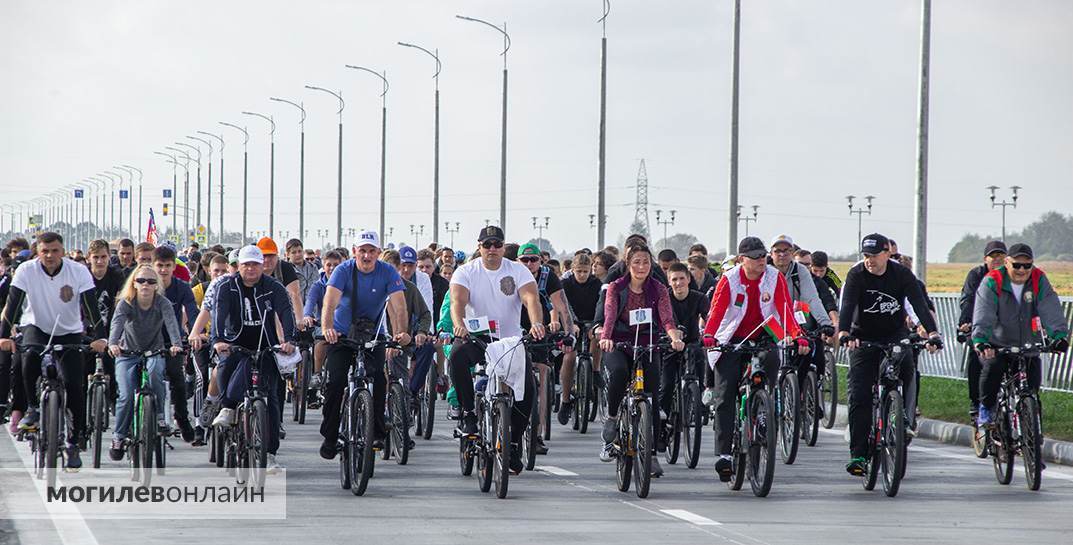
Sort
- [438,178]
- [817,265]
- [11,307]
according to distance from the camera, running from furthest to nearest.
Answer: [438,178]
[817,265]
[11,307]

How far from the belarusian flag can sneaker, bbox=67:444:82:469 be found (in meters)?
5.13

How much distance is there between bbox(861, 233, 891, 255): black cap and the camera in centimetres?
1199

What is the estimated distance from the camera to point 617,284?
12.7 m

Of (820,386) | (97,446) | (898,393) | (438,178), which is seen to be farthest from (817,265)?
(438,178)

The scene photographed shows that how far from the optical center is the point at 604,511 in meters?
10.9

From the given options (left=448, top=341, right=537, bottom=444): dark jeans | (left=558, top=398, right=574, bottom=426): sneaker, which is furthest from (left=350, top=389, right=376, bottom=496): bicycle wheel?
(left=558, top=398, right=574, bottom=426): sneaker

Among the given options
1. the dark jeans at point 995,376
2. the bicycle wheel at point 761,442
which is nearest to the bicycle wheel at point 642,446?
the bicycle wheel at point 761,442

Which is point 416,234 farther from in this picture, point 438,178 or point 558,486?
point 558,486

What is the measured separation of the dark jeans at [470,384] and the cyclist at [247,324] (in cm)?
117

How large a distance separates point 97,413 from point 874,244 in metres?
5.83

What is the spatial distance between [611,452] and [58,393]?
13.0 ft

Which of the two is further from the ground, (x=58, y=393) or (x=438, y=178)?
(x=438, y=178)

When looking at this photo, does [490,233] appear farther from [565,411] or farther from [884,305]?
[565,411]

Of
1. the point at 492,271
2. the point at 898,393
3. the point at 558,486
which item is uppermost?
the point at 492,271
